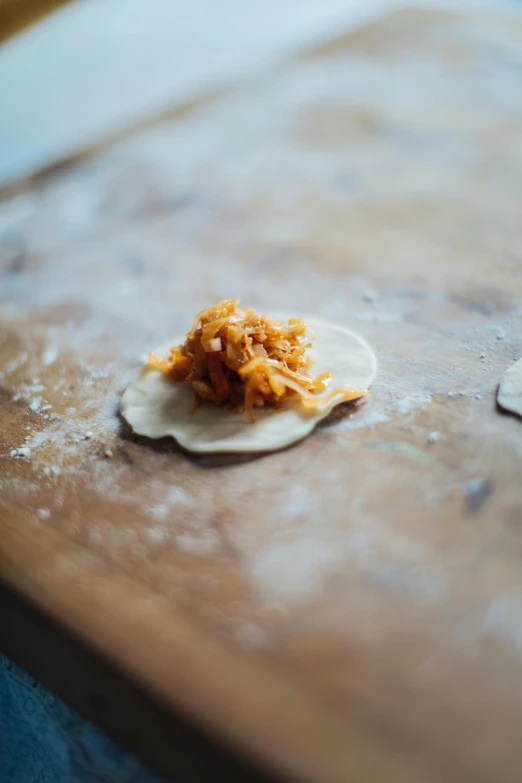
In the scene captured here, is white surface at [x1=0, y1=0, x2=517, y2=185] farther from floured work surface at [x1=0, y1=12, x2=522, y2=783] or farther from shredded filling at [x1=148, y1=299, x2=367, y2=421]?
shredded filling at [x1=148, y1=299, x2=367, y2=421]

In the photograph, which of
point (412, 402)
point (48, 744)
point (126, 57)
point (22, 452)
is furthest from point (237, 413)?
point (126, 57)

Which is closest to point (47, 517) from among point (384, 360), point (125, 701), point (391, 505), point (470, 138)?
point (125, 701)

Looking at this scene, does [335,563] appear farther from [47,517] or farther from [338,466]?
[47,517]

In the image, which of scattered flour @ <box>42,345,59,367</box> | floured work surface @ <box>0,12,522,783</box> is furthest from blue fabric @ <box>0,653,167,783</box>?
scattered flour @ <box>42,345,59,367</box>

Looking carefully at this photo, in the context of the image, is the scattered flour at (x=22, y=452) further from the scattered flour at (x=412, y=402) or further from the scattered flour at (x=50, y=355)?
the scattered flour at (x=412, y=402)

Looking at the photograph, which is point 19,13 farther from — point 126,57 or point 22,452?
point 22,452
